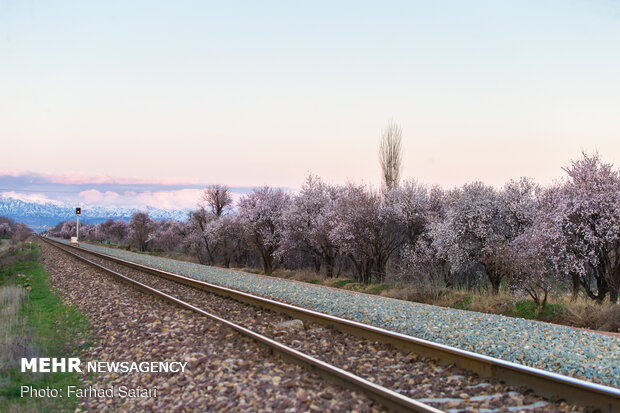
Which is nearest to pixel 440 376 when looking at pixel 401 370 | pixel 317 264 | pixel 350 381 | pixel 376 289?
pixel 401 370

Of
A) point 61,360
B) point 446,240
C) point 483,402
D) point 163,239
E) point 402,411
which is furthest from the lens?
point 163,239

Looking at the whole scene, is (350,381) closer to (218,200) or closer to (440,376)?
(440,376)

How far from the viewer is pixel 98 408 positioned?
6.21 metres

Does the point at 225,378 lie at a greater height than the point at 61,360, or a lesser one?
greater

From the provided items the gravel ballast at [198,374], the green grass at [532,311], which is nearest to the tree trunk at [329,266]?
the green grass at [532,311]

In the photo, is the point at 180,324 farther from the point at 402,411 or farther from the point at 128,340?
the point at 402,411

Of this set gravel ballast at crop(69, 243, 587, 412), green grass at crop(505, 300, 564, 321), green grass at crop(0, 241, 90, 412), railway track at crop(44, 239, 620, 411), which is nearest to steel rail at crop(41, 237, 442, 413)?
railway track at crop(44, 239, 620, 411)

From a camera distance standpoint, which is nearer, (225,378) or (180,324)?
(225,378)

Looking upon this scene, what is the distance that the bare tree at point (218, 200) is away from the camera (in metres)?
60.0

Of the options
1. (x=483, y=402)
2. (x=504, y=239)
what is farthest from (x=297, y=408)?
(x=504, y=239)

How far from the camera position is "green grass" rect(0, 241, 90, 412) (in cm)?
665

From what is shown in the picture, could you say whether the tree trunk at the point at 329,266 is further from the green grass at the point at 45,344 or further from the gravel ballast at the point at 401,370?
the gravel ballast at the point at 401,370

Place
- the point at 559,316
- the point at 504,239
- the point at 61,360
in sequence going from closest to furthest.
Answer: the point at 61,360, the point at 559,316, the point at 504,239

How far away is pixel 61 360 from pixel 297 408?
6024 millimetres
